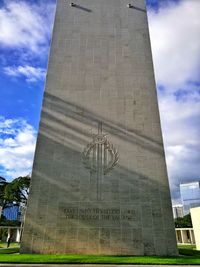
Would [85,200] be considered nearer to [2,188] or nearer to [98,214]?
[98,214]

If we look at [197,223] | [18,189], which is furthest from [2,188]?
[197,223]

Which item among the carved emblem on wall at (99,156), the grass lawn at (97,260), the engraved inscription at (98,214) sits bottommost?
the grass lawn at (97,260)

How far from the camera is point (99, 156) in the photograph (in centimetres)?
1659

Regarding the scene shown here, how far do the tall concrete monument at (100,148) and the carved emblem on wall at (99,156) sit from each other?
67 millimetres

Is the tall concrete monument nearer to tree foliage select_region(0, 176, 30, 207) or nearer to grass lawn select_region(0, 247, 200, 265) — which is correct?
grass lawn select_region(0, 247, 200, 265)

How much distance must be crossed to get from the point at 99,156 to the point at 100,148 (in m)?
0.59

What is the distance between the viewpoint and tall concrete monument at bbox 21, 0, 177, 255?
14.7 metres

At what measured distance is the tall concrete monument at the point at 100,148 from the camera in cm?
1467

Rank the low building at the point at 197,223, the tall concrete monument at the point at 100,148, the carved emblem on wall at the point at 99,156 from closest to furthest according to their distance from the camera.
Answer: the tall concrete monument at the point at 100,148, the carved emblem on wall at the point at 99,156, the low building at the point at 197,223

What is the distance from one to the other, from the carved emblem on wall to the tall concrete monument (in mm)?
67

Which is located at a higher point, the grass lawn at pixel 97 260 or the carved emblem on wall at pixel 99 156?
the carved emblem on wall at pixel 99 156

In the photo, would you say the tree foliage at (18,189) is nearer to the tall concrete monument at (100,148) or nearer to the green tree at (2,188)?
the green tree at (2,188)

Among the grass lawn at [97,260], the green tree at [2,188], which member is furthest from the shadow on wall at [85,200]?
the green tree at [2,188]

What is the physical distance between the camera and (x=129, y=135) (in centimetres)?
1741
